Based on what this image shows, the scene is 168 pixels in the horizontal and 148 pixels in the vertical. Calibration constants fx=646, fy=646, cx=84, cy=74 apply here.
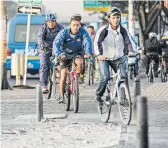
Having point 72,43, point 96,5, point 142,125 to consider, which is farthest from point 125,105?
point 96,5

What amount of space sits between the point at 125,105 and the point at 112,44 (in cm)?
108

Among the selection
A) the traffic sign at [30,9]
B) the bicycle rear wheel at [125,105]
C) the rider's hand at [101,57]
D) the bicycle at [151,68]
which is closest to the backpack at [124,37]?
the rider's hand at [101,57]

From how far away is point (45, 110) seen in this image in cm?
1188

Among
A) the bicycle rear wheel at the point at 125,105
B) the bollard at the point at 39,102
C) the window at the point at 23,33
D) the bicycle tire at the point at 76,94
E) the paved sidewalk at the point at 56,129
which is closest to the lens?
the paved sidewalk at the point at 56,129

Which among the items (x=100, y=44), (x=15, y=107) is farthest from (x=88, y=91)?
(x=100, y=44)

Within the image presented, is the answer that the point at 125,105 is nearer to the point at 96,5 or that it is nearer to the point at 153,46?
the point at 153,46

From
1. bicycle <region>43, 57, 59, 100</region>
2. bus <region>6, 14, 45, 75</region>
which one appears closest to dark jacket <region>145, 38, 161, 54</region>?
bus <region>6, 14, 45, 75</region>

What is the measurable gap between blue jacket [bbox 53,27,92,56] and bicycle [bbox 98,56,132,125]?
4.63ft

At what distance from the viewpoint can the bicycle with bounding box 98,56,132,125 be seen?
9508mm

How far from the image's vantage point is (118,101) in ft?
32.1

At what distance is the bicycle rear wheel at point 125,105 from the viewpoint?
A: 9.43 m

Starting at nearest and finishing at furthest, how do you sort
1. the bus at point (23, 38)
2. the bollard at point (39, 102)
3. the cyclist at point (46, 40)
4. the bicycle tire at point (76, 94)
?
1. the bollard at point (39, 102)
2. the bicycle tire at point (76, 94)
3. the cyclist at point (46, 40)
4. the bus at point (23, 38)

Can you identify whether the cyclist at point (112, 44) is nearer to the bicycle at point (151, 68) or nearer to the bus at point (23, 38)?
the bicycle at point (151, 68)

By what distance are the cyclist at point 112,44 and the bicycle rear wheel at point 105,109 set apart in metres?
0.26
